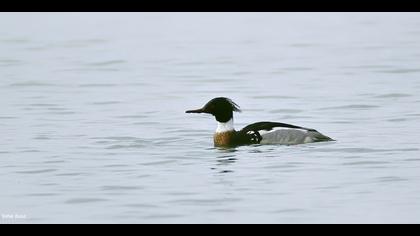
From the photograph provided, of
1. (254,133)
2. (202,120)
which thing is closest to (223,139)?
(254,133)

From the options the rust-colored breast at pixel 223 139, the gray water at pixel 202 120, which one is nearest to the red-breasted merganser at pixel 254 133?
the rust-colored breast at pixel 223 139

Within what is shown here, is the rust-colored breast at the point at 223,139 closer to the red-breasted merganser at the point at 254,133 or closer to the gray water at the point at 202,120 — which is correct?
the red-breasted merganser at the point at 254,133

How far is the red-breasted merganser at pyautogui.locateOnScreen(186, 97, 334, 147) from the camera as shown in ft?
53.1

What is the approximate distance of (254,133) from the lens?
1634 centimetres

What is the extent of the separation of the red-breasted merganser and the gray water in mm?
200

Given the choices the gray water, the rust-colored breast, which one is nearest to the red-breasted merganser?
the rust-colored breast

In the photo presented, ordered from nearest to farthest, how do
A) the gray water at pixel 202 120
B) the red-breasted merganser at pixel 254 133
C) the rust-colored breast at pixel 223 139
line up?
the gray water at pixel 202 120 < the red-breasted merganser at pixel 254 133 < the rust-colored breast at pixel 223 139

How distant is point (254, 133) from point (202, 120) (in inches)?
106

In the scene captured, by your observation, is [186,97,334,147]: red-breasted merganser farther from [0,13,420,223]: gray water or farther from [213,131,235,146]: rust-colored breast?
[0,13,420,223]: gray water

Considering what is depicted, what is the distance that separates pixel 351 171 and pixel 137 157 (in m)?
2.79

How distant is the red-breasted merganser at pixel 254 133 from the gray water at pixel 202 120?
200 millimetres

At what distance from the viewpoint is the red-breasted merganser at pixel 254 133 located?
16.2 m

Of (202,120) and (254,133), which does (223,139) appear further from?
(202,120)

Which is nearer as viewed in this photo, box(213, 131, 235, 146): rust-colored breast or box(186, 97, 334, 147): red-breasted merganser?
box(186, 97, 334, 147): red-breasted merganser
